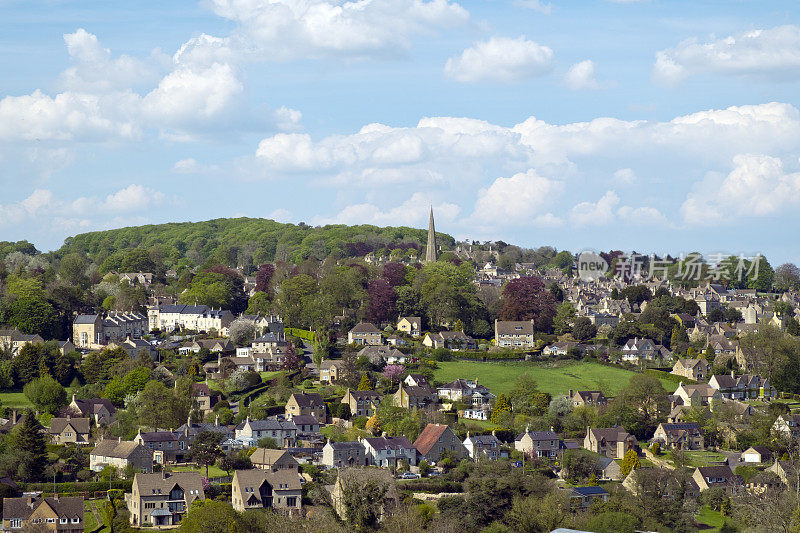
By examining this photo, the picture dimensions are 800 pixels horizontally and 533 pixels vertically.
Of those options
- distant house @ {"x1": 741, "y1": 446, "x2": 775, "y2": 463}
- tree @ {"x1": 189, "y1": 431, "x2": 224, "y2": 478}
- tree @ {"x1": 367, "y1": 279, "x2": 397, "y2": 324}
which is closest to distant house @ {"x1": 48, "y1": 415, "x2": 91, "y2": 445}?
tree @ {"x1": 189, "y1": 431, "x2": 224, "y2": 478}

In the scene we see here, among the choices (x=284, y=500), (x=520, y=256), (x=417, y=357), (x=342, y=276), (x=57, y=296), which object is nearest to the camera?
(x=284, y=500)

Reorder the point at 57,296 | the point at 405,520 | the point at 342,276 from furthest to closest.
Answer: the point at 342,276 → the point at 57,296 → the point at 405,520

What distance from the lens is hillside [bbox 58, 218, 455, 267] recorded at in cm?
11631

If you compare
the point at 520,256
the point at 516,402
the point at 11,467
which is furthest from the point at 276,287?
the point at 520,256

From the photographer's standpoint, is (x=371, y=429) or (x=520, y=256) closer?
(x=371, y=429)

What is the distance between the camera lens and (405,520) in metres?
36.7

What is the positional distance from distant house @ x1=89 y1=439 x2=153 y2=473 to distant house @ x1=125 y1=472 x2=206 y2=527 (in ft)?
12.6

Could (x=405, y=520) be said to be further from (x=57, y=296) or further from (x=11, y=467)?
(x=57, y=296)

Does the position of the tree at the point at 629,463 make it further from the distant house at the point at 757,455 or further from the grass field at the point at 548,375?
the grass field at the point at 548,375

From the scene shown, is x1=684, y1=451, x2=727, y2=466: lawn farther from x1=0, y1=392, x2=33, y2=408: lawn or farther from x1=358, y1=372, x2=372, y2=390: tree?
x1=0, y1=392, x2=33, y2=408: lawn

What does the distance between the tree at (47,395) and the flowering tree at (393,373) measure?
16.9 metres

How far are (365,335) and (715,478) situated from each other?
90.9 ft

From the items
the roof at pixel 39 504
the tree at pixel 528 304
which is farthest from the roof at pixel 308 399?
the tree at pixel 528 304

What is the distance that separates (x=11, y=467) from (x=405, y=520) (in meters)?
18.4
